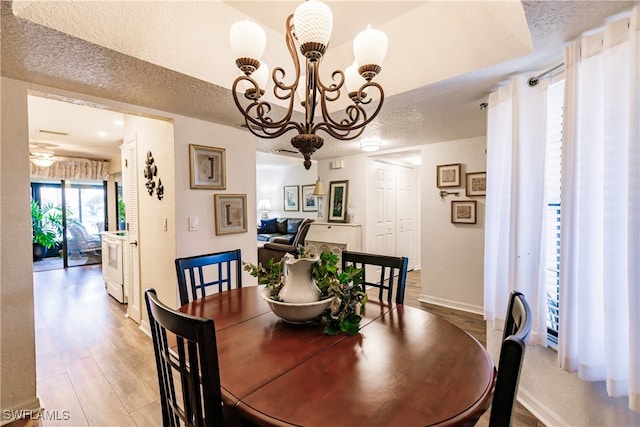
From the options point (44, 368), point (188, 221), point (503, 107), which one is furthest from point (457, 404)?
point (44, 368)

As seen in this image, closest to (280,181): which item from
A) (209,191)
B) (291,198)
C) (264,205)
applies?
(291,198)

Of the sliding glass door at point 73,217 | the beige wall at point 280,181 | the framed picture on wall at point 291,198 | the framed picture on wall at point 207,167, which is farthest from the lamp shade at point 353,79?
the sliding glass door at point 73,217

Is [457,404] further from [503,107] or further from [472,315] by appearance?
[472,315]

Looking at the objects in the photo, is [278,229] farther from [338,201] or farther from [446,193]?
[446,193]

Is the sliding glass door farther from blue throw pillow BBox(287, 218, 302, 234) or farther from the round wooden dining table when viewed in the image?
the round wooden dining table

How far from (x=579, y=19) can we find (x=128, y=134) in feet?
13.3

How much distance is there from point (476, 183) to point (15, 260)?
4272 millimetres

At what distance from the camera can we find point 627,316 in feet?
4.05

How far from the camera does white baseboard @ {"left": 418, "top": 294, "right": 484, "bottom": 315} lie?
3544 mm

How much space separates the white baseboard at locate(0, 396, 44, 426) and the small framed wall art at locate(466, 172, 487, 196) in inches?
172

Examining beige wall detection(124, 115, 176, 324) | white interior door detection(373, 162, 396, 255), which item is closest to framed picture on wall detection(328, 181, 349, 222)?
white interior door detection(373, 162, 396, 255)

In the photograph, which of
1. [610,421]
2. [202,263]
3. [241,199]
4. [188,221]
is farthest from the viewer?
[241,199]

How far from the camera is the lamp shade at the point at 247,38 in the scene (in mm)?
1247

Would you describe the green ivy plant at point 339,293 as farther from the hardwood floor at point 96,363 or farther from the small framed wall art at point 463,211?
the small framed wall art at point 463,211
